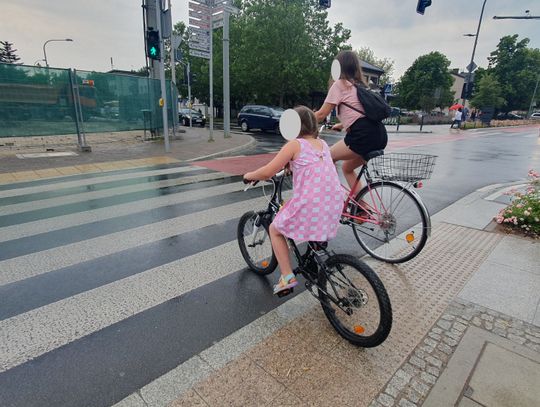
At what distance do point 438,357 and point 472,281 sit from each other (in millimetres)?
1329

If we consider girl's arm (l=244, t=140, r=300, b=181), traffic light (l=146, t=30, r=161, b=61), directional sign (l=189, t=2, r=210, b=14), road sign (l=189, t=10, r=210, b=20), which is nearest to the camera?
girl's arm (l=244, t=140, r=300, b=181)

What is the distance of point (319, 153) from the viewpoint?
2.37m

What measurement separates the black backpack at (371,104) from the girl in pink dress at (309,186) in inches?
45.3

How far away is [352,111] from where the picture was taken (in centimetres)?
343

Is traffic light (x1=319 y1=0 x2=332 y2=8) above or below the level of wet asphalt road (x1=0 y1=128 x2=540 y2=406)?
above

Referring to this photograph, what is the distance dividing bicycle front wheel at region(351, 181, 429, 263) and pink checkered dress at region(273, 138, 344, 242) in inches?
57.6

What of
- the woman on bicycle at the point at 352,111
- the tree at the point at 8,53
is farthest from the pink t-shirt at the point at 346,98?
the tree at the point at 8,53

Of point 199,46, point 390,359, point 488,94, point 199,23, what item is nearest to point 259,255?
point 390,359

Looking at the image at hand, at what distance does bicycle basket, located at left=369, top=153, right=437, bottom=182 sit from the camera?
3.39 meters

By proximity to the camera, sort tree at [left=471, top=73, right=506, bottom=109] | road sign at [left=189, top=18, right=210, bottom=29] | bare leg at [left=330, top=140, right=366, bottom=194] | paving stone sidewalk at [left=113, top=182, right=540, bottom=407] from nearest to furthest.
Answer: paving stone sidewalk at [left=113, top=182, right=540, bottom=407], bare leg at [left=330, top=140, right=366, bottom=194], road sign at [left=189, top=18, right=210, bottom=29], tree at [left=471, top=73, right=506, bottom=109]

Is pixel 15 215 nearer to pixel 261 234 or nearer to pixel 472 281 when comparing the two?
pixel 261 234

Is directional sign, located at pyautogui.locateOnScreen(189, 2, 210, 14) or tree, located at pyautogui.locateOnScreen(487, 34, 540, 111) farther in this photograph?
tree, located at pyautogui.locateOnScreen(487, 34, 540, 111)

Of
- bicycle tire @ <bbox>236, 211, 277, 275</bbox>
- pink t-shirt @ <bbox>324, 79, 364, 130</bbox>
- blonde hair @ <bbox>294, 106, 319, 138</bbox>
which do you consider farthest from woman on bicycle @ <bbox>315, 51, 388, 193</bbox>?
bicycle tire @ <bbox>236, 211, 277, 275</bbox>

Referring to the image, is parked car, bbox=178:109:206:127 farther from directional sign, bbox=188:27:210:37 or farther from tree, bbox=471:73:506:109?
tree, bbox=471:73:506:109
